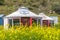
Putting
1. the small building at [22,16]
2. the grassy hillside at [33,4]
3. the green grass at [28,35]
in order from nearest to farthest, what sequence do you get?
the green grass at [28,35], the small building at [22,16], the grassy hillside at [33,4]

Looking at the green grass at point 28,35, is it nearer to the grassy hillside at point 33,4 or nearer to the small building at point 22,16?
the small building at point 22,16

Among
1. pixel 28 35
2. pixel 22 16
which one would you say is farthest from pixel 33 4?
pixel 28 35

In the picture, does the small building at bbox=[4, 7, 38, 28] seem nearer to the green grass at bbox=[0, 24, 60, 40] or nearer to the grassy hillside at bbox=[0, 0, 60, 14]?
the green grass at bbox=[0, 24, 60, 40]

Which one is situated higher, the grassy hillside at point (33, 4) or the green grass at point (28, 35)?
the grassy hillside at point (33, 4)

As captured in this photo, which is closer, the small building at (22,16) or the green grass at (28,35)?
the green grass at (28,35)

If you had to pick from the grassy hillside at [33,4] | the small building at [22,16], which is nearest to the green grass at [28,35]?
the small building at [22,16]

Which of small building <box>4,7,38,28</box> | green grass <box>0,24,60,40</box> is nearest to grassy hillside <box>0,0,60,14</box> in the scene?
small building <box>4,7,38,28</box>

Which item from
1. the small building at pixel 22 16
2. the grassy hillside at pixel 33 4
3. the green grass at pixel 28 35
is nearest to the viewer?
the green grass at pixel 28 35

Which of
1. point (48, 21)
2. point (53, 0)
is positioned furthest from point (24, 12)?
point (53, 0)

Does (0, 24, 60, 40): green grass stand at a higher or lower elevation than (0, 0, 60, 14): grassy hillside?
lower

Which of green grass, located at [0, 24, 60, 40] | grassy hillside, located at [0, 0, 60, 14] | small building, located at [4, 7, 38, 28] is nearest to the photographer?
green grass, located at [0, 24, 60, 40]

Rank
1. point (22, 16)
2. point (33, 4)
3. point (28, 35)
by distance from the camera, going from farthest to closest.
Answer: point (33, 4) < point (22, 16) < point (28, 35)

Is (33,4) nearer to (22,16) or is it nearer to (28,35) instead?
(22,16)

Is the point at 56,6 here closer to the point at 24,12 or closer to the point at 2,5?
the point at 2,5
